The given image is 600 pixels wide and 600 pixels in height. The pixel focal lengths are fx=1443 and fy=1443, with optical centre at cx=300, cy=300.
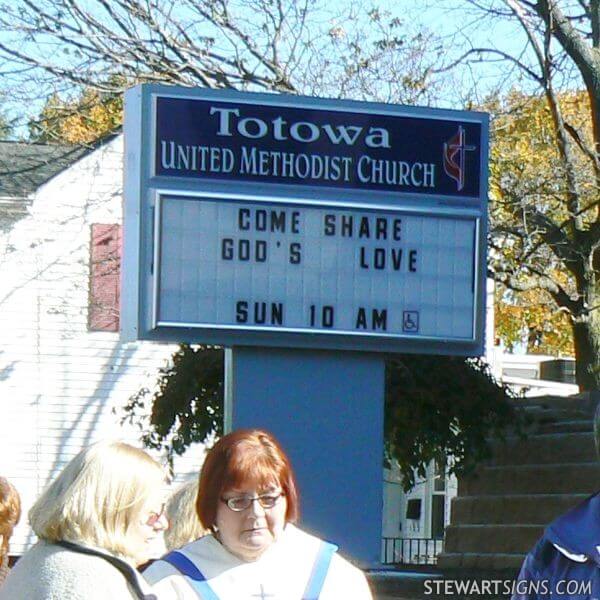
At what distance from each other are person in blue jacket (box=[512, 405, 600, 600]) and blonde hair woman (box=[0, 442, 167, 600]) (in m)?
1.00

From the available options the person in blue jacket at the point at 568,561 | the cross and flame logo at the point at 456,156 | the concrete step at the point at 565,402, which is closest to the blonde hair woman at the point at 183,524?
the person in blue jacket at the point at 568,561

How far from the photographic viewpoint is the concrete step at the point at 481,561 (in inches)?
530

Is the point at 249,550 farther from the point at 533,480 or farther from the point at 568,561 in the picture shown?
the point at 533,480

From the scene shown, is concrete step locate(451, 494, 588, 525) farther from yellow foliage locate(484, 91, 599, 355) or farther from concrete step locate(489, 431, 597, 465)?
yellow foliage locate(484, 91, 599, 355)

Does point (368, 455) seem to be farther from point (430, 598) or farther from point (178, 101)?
point (178, 101)

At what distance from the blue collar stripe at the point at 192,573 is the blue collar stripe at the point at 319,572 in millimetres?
261

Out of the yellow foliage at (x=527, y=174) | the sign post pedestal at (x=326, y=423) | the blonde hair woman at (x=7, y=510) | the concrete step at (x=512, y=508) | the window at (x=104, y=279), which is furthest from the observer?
the window at (x=104, y=279)

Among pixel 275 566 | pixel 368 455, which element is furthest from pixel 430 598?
pixel 275 566

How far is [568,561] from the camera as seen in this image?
12.3ft

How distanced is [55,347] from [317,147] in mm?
14681

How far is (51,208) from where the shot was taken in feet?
79.5

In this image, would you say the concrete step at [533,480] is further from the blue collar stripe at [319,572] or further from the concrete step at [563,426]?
the blue collar stripe at [319,572]

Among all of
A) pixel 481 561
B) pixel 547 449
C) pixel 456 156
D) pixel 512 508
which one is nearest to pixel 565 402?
pixel 547 449

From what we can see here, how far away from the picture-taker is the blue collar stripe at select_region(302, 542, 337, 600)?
13.3ft
